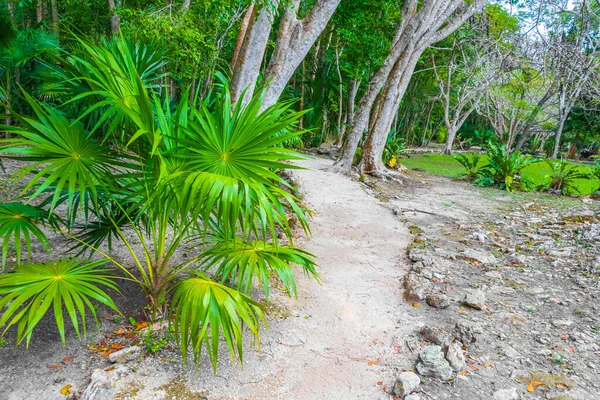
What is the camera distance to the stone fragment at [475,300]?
354 cm

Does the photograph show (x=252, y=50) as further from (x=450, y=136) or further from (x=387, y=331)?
(x=450, y=136)

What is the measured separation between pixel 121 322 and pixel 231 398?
3.80ft

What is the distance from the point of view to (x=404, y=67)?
9.95m

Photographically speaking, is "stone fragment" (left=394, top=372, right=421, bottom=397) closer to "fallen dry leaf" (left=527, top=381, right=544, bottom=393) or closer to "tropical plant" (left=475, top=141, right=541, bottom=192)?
"fallen dry leaf" (left=527, top=381, right=544, bottom=393)

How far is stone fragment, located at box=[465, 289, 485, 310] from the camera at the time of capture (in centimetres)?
354

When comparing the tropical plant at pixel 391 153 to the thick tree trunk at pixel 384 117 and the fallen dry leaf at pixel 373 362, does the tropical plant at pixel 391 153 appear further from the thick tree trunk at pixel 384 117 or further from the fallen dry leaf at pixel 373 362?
the fallen dry leaf at pixel 373 362

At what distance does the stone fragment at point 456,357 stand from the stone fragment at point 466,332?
239mm

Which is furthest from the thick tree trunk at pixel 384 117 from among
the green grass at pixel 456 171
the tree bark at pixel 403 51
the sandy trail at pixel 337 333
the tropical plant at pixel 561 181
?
the sandy trail at pixel 337 333

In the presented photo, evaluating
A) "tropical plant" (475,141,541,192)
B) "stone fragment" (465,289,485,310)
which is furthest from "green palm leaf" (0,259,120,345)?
"tropical plant" (475,141,541,192)

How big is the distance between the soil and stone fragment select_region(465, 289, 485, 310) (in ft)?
0.16

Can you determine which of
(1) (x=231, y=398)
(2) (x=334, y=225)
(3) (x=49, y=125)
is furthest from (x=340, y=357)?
(2) (x=334, y=225)

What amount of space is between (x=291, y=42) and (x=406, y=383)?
435cm

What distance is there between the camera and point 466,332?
3045 mm

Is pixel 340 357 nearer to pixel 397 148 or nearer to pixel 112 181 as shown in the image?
pixel 112 181
